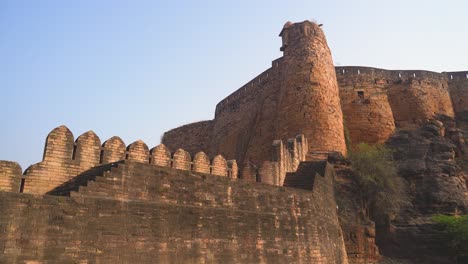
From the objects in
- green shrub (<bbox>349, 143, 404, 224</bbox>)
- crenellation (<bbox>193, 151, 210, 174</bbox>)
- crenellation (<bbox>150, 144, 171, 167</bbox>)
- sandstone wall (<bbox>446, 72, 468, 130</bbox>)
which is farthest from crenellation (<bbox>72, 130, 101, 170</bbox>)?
sandstone wall (<bbox>446, 72, 468, 130</bbox>)

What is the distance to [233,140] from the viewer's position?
2648cm

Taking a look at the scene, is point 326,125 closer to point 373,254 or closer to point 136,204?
point 373,254

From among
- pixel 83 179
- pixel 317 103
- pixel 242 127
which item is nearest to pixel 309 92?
pixel 317 103

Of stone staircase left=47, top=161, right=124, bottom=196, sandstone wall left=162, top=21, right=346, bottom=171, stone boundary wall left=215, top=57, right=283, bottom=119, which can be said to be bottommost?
stone staircase left=47, top=161, right=124, bottom=196

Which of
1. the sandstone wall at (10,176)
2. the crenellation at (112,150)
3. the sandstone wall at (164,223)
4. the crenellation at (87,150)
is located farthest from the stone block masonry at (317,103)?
the sandstone wall at (10,176)

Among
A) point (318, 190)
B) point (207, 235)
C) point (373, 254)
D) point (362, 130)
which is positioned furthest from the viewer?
point (362, 130)

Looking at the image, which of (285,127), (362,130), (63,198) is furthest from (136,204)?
(362,130)

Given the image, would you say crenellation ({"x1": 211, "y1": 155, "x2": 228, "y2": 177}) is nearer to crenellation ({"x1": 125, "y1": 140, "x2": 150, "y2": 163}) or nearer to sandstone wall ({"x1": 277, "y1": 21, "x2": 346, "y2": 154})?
crenellation ({"x1": 125, "y1": 140, "x2": 150, "y2": 163})

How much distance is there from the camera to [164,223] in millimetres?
8180

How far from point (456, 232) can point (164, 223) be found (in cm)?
1247

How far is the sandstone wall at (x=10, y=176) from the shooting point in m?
7.61

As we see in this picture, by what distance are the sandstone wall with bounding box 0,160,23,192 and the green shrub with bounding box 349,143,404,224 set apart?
42.7ft

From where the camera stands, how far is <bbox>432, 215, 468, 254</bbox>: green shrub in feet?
49.2

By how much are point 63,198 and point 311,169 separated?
10069mm
